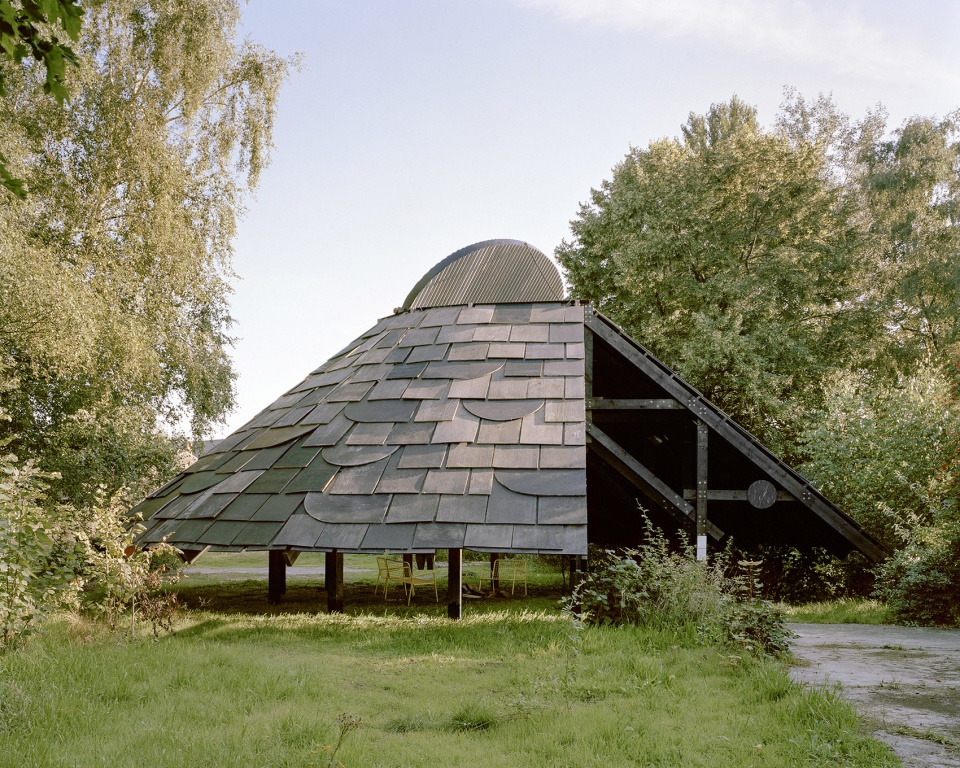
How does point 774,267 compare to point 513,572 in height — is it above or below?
above

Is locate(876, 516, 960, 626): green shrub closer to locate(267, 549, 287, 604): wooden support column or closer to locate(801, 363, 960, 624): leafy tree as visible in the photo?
locate(801, 363, 960, 624): leafy tree

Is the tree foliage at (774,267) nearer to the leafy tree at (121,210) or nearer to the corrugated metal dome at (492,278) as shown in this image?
the corrugated metal dome at (492,278)

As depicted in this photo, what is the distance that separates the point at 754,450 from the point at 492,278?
4915mm

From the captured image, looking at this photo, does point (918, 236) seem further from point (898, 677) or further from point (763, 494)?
point (898, 677)

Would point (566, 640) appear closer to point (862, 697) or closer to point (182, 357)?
point (862, 697)

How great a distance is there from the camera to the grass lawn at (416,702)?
4434 millimetres

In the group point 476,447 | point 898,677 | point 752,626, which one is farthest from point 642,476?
point 898,677

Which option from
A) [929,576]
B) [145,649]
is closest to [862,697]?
[929,576]

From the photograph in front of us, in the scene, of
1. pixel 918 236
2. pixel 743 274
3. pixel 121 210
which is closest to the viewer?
pixel 121 210

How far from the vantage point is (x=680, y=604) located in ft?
24.4

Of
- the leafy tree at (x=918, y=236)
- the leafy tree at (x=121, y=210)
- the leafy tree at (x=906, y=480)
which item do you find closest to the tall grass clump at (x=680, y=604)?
the leafy tree at (x=906, y=480)

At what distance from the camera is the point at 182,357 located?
50.1 feet

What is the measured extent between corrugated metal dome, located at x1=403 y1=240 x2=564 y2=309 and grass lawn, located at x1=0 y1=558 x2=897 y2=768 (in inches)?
222

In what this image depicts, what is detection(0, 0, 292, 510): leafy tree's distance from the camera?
456 inches
